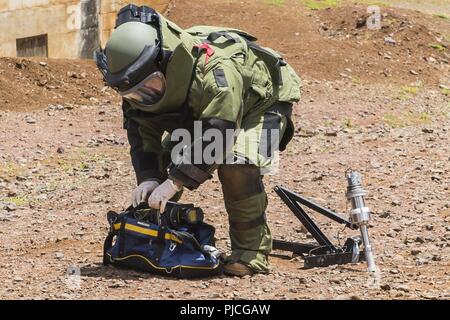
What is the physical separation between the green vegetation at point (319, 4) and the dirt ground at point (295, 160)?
177mm

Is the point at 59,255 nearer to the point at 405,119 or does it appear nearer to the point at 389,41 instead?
the point at 405,119

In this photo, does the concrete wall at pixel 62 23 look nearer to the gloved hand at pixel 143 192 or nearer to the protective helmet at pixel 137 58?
the gloved hand at pixel 143 192

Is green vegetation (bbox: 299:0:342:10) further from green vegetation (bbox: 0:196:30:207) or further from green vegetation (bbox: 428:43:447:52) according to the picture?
green vegetation (bbox: 0:196:30:207)

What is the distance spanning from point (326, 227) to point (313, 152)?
322cm

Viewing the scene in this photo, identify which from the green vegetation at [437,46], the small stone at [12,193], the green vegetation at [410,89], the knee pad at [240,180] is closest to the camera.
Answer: the knee pad at [240,180]

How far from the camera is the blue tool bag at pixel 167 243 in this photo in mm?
6625

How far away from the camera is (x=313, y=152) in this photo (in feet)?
37.3

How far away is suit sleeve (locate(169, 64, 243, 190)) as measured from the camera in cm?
625

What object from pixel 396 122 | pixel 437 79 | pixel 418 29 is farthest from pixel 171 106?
pixel 418 29

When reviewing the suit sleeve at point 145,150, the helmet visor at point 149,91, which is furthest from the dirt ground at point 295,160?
the helmet visor at point 149,91

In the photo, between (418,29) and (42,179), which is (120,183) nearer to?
(42,179)

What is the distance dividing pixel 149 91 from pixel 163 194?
1.94 feet

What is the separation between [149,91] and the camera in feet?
20.8

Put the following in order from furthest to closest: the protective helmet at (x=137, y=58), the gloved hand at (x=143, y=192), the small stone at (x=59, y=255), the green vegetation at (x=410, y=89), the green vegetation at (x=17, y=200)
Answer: the green vegetation at (x=410, y=89) < the green vegetation at (x=17, y=200) < the small stone at (x=59, y=255) < the gloved hand at (x=143, y=192) < the protective helmet at (x=137, y=58)
